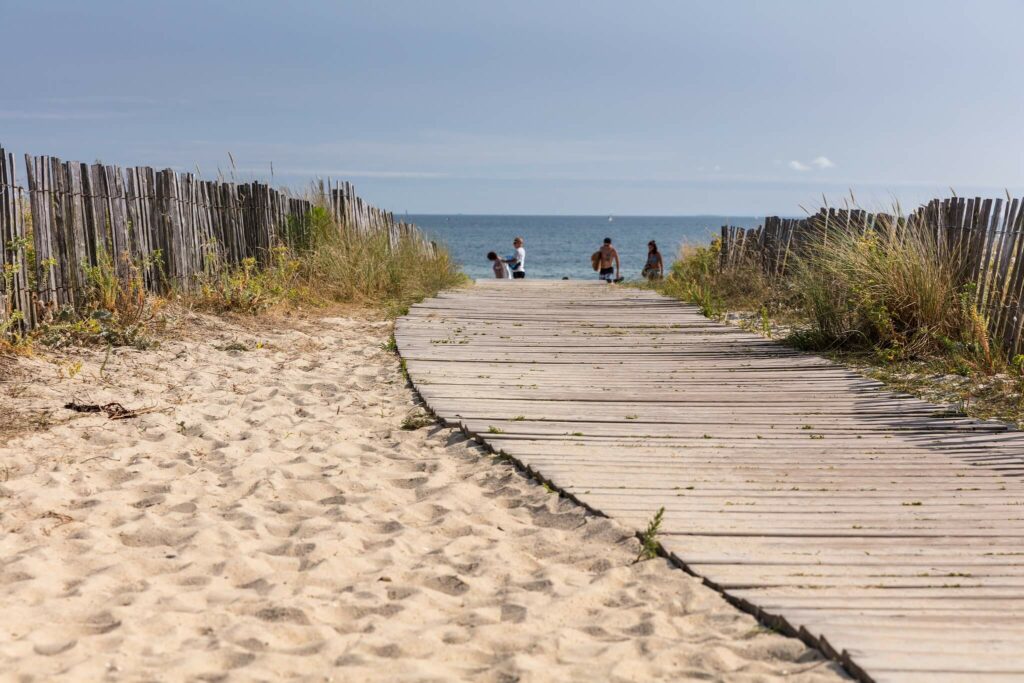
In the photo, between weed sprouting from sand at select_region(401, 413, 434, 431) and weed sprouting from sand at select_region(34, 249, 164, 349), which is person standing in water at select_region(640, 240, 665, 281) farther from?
weed sprouting from sand at select_region(401, 413, 434, 431)

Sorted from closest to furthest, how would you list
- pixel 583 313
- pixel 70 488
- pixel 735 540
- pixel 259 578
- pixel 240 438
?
pixel 259 578
pixel 735 540
pixel 70 488
pixel 240 438
pixel 583 313

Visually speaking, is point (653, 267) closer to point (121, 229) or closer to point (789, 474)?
point (121, 229)

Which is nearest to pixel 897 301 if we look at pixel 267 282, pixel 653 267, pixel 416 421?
pixel 416 421

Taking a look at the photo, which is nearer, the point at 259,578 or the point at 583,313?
the point at 259,578

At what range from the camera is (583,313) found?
1115cm

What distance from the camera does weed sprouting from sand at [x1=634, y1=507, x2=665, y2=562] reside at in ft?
11.4

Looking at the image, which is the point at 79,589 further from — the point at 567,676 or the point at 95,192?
the point at 95,192

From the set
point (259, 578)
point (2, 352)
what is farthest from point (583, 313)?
point (259, 578)

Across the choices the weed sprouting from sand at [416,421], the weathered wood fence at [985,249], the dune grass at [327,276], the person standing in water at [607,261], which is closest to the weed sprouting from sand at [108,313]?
the dune grass at [327,276]

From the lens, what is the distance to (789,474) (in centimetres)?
449

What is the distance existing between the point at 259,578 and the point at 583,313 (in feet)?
26.3

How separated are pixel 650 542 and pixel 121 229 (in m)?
6.35

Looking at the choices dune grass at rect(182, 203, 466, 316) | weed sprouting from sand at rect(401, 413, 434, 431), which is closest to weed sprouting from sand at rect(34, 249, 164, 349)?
dune grass at rect(182, 203, 466, 316)

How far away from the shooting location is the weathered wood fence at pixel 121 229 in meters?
6.96
